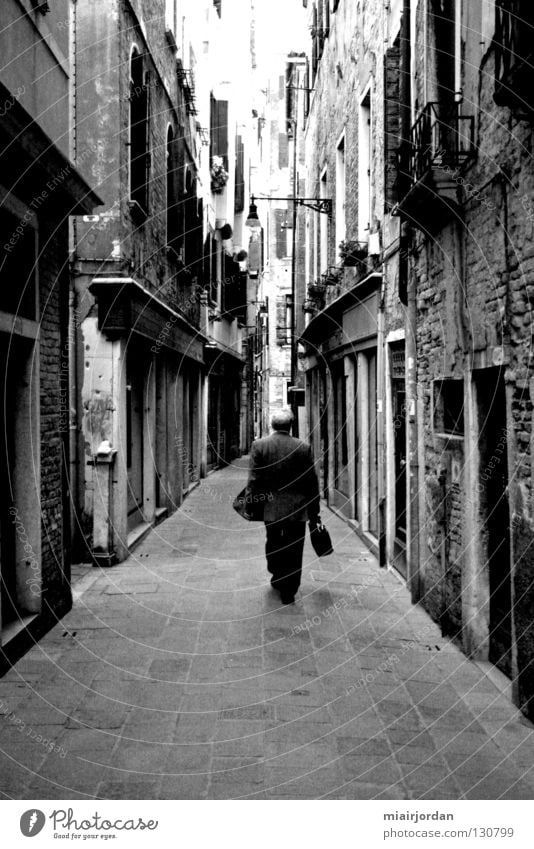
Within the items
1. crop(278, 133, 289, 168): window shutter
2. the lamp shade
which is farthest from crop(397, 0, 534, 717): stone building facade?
crop(278, 133, 289, 168): window shutter

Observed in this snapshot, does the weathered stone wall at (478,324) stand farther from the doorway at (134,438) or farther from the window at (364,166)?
the doorway at (134,438)

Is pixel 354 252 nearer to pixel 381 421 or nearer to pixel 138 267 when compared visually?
pixel 381 421

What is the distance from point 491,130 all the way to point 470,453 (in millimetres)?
2244

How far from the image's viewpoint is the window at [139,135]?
11.6 m

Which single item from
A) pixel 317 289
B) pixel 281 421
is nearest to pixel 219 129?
pixel 317 289

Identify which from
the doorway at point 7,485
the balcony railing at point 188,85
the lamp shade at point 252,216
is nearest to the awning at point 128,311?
the doorway at point 7,485

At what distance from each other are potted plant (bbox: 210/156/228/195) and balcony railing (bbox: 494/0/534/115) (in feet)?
63.7

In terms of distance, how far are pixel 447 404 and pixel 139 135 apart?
6.63 metres

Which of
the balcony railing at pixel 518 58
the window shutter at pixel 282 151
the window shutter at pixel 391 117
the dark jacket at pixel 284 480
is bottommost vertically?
the dark jacket at pixel 284 480

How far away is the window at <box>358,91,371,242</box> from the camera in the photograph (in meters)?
12.4

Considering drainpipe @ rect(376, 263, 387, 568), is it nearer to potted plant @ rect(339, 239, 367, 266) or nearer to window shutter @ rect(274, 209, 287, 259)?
potted plant @ rect(339, 239, 367, 266)

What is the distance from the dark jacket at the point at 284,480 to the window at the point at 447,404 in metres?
1.36

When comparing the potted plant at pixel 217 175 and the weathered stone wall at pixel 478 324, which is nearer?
the weathered stone wall at pixel 478 324
